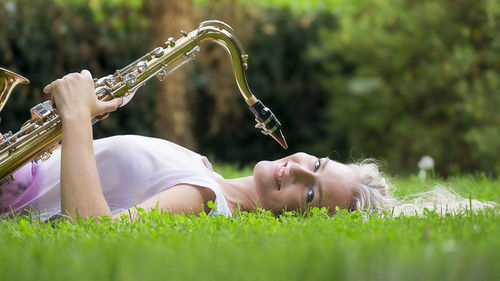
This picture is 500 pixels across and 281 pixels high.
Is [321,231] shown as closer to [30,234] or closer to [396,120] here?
[30,234]

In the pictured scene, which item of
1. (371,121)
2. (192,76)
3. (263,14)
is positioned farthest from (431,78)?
(192,76)

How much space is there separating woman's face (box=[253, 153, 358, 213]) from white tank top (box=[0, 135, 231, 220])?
305 mm

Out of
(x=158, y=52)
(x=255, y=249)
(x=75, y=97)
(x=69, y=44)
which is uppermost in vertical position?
(x=69, y=44)

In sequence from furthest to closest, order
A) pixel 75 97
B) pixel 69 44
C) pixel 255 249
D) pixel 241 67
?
pixel 69 44, pixel 241 67, pixel 75 97, pixel 255 249

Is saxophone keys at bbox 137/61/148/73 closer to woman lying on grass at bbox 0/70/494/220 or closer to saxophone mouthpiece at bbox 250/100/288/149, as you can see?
woman lying on grass at bbox 0/70/494/220

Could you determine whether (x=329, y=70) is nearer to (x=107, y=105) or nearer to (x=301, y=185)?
(x=301, y=185)

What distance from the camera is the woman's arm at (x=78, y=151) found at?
285 centimetres

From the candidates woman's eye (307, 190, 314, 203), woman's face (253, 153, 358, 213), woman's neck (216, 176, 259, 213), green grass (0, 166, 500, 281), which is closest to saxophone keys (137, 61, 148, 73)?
woman's neck (216, 176, 259, 213)

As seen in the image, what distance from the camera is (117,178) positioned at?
338 centimetres

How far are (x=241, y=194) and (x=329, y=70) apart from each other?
6656 millimetres

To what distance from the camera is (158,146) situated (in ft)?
11.6

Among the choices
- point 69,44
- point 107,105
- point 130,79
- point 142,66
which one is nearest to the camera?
point 107,105

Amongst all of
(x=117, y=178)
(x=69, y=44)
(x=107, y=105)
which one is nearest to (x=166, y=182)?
(x=117, y=178)

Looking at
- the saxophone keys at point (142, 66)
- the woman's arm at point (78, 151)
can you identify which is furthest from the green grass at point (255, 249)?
the saxophone keys at point (142, 66)
